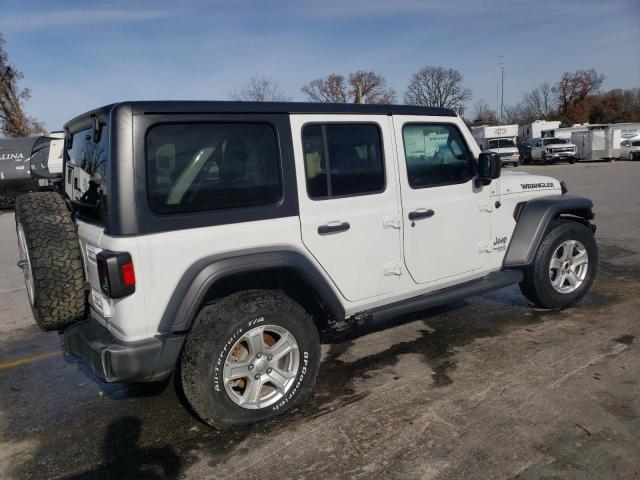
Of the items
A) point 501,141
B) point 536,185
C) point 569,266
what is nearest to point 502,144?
point 501,141

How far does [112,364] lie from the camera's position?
2.83m

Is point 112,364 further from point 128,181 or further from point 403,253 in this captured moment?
point 403,253

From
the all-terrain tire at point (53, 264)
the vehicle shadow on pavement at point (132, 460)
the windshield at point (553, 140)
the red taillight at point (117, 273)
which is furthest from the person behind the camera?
the windshield at point (553, 140)


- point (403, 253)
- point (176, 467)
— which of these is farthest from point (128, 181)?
point (403, 253)

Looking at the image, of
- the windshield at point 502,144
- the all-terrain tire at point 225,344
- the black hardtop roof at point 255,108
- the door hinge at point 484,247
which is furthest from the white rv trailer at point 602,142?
the all-terrain tire at point 225,344

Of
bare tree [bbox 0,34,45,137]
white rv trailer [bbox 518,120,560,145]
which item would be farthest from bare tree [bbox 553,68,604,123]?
bare tree [bbox 0,34,45,137]

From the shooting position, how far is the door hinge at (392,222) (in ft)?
12.3

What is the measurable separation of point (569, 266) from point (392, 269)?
2263 millimetres

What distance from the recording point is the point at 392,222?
378cm

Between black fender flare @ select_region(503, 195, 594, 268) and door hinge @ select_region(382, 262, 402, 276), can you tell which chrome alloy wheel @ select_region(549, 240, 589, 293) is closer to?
black fender flare @ select_region(503, 195, 594, 268)

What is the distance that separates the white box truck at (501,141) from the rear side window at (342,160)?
1222 inches

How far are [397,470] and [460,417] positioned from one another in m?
0.67

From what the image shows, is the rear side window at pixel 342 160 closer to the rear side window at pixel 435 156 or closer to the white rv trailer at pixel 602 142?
the rear side window at pixel 435 156

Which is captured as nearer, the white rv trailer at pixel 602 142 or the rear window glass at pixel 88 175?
the rear window glass at pixel 88 175
